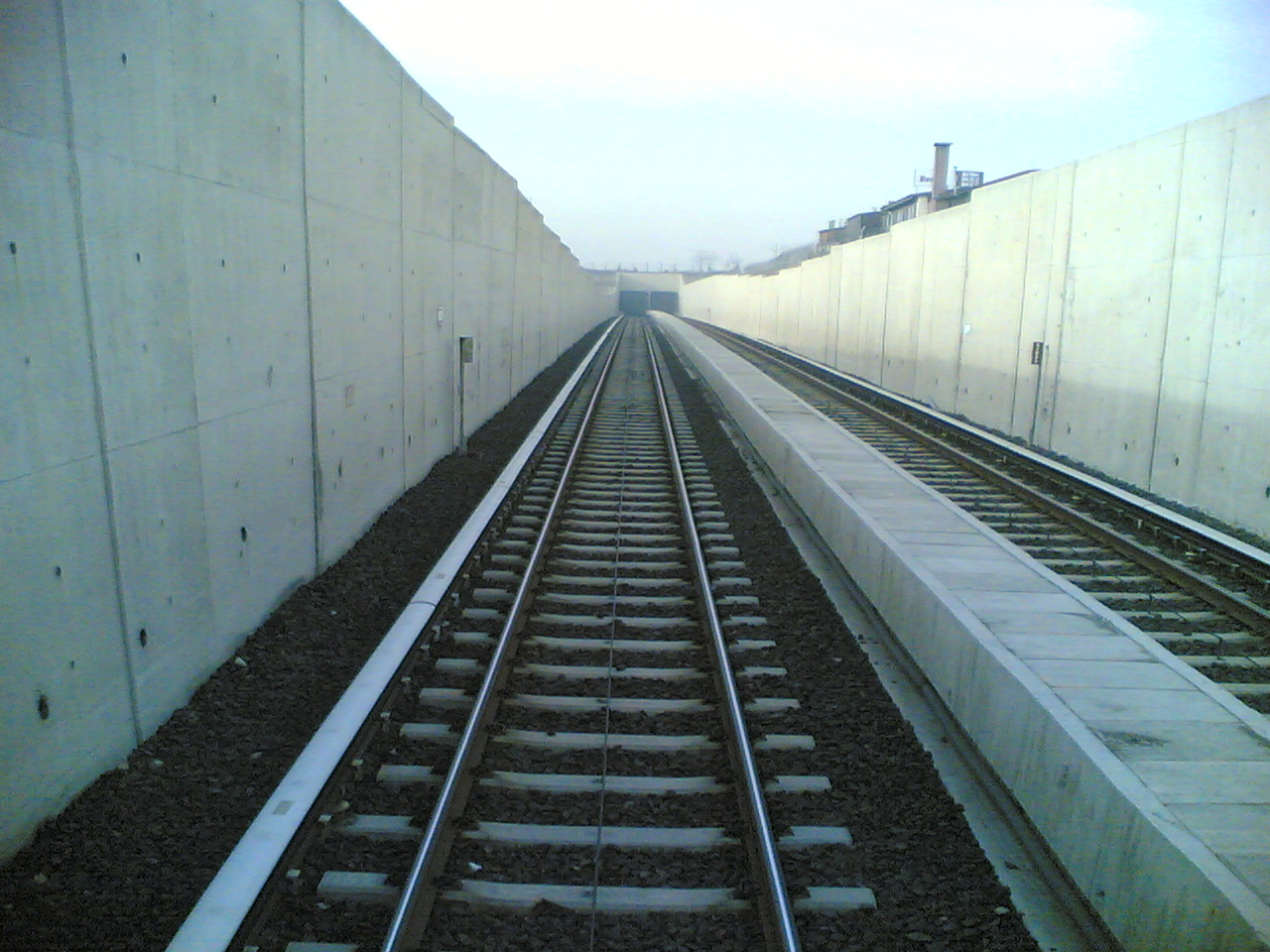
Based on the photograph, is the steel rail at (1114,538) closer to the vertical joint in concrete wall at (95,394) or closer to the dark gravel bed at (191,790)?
the dark gravel bed at (191,790)

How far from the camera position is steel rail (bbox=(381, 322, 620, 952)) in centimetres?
400

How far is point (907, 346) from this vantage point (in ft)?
86.9

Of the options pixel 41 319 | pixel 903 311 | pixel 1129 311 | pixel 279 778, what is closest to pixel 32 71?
pixel 41 319

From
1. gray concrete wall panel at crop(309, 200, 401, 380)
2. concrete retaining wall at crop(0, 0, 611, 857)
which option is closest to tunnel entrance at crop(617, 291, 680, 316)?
gray concrete wall panel at crop(309, 200, 401, 380)

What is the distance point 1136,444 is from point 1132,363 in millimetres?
1230

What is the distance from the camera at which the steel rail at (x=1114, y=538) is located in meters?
8.12

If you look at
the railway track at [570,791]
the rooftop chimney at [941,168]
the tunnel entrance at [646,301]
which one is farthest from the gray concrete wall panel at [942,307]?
the tunnel entrance at [646,301]

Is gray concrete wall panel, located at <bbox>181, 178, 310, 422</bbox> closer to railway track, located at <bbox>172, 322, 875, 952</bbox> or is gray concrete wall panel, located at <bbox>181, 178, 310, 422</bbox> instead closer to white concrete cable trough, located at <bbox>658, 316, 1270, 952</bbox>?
railway track, located at <bbox>172, 322, 875, 952</bbox>

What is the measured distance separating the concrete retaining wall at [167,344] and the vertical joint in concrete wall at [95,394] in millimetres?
16

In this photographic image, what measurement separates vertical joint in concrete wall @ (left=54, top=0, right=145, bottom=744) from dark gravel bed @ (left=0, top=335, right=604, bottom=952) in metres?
0.50

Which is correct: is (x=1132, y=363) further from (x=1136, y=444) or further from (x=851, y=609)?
(x=851, y=609)

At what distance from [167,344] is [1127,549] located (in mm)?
8923

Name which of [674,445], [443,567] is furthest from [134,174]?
[674,445]

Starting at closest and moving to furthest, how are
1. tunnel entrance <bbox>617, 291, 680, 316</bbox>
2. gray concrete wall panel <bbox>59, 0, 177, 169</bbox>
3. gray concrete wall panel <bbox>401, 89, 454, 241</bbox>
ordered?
gray concrete wall panel <bbox>59, 0, 177, 169</bbox>, gray concrete wall panel <bbox>401, 89, 454, 241</bbox>, tunnel entrance <bbox>617, 291, 680, 316</bbox>
